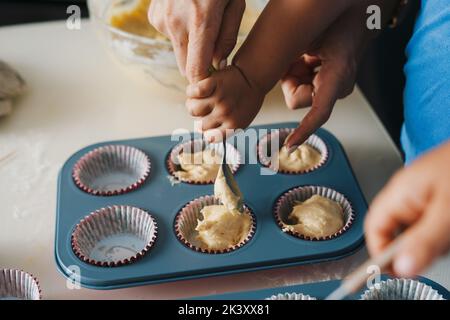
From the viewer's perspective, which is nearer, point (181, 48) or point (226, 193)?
point (181, 48)

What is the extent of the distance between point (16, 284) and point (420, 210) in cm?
59

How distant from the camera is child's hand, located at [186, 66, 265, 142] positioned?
704mm

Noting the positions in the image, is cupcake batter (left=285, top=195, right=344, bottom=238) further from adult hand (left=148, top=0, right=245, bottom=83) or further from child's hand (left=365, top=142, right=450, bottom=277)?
child's hand (left=365, top=142, right=450, bottom=277)

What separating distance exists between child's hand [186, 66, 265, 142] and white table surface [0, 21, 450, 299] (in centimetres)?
22

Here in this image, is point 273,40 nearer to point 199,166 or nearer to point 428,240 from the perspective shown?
point 199,166

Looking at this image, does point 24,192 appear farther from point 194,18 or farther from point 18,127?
point 194,18

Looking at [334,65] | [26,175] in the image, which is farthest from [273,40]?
[26,175]

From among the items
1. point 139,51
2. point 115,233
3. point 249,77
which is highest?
point 249,77

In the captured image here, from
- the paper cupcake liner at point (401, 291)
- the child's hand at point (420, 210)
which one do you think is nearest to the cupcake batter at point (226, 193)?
the paper cupcake liner at point (401, 291)

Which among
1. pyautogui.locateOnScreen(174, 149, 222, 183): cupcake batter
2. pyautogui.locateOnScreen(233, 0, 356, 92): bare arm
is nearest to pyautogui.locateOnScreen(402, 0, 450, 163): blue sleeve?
pyautogui.locateOnScreen(233, 0, 356, 92): bare arm

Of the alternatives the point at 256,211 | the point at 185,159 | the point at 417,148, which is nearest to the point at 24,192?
the point at 185,159

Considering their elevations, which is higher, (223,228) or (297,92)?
(297,92)

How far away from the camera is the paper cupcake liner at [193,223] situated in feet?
2.73

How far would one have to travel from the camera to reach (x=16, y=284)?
2.59 feet
